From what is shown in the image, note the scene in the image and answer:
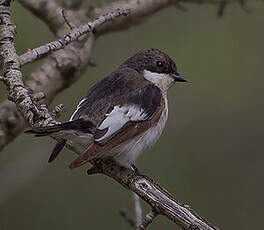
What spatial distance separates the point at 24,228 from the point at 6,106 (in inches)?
74.0

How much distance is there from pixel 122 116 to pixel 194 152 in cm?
243

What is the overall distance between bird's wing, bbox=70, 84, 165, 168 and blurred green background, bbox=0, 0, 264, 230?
172 cm

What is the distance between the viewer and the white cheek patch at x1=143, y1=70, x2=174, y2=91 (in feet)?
16.0

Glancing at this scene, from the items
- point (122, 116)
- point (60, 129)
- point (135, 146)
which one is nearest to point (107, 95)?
point (122, 116)

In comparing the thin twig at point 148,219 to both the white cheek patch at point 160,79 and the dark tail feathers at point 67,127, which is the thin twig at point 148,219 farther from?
the white cheek patch at point 160,79

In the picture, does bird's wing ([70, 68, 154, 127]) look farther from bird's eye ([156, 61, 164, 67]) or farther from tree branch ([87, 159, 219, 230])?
tree branch ([87, 159, 219, 230])

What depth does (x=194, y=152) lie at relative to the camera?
6.54 meters

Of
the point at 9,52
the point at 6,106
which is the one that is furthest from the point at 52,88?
the point at 9,52

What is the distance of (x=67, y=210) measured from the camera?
6309 millimetres

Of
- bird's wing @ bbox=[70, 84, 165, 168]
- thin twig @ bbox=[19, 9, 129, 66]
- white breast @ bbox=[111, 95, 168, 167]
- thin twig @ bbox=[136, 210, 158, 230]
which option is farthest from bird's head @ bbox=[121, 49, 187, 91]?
thin twig @ bbox=[136, 210, 158, 230]

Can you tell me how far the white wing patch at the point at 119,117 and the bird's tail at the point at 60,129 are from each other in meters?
0.09

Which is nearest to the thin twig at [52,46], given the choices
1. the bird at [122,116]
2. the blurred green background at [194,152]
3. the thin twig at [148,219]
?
the bird at [122,116]

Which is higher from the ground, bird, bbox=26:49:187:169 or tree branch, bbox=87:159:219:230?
bird, bbox=26:49:187:169

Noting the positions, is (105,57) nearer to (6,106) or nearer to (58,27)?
(58,27)
